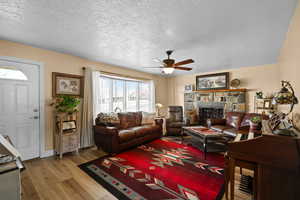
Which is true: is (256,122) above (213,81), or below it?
below

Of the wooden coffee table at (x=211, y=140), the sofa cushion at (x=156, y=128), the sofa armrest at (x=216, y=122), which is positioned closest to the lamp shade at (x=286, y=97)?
the wooden coffee table at (x=211, y=140)

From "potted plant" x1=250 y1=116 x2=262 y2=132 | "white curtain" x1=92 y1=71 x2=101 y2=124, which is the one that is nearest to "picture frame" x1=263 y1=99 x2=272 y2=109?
"potted plant" x1=250 y1=116 x2=262 y2=132

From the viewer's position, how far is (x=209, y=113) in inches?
202

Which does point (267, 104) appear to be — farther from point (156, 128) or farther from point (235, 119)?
point (156, 128)

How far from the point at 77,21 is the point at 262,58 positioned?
4482 mm

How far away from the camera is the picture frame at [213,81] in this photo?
15.4ft

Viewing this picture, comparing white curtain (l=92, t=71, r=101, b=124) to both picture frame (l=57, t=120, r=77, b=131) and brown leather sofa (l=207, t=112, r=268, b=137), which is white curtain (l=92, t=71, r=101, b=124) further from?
brown leather sofa (l=207, t=112, r=268, b=137)

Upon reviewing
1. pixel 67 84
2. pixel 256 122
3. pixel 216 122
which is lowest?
pixel 216 122

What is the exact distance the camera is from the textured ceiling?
156 cm

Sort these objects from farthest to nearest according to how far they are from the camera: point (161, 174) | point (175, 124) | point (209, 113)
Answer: point (209, 113) → point (175, 124) → point (161, 174)

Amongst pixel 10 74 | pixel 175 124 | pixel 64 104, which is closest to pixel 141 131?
pixel 175 124

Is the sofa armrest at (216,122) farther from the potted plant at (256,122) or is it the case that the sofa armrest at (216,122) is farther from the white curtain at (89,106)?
the white curtain at (89,106)

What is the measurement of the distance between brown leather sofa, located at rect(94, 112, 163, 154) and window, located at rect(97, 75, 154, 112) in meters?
0.70

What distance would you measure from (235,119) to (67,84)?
4899 millimetres
